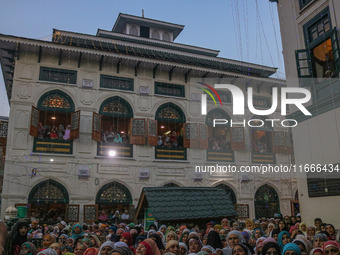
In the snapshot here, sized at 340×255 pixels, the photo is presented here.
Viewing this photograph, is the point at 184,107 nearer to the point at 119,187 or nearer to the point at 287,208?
the point at 119,187

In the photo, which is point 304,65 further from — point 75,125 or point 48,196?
point 48,196

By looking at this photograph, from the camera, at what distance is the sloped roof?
9.02m

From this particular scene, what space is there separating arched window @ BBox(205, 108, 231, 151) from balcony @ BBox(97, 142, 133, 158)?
15.6 feet

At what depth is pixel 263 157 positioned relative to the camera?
19734 mm

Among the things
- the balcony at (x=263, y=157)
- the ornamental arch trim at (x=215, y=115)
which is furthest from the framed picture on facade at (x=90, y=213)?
the balcony at (x=263, y=157)

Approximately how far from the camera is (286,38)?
41.3ft

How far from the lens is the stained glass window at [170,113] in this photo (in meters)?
18.2

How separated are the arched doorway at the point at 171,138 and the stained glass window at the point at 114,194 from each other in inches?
95.6

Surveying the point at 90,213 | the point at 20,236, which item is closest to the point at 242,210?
the point at 90,213

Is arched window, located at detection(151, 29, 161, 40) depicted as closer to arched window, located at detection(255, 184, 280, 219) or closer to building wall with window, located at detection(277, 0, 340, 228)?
building wall with window, located at detection(277, 0, 340, 228)

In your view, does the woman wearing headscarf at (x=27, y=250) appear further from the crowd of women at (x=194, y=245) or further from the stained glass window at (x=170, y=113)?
the stained glass window at (x=170, y=113)

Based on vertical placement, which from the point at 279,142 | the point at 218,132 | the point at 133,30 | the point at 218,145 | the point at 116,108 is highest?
the point at 133,30

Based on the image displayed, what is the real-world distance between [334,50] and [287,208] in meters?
12.0

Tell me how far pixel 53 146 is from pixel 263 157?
11756mm
